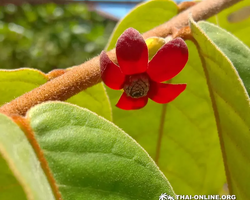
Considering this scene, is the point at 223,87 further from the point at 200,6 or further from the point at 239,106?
the point at 200,6

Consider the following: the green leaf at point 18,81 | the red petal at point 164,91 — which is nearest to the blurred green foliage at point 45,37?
the green leaf at point 18,81

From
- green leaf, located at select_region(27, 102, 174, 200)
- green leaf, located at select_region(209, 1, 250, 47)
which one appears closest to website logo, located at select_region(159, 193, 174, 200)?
green leaf, located at select_region(27, 102, 174, 200)

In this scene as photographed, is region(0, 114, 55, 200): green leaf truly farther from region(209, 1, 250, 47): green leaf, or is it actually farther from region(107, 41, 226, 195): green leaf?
region(209, 1, 250, 47): green leaf

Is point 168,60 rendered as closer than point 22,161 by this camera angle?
No

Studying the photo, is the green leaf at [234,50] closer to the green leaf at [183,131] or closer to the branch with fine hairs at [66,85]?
the branch with fine hairs at [66,85]

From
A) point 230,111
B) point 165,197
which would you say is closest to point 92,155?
point 165,197

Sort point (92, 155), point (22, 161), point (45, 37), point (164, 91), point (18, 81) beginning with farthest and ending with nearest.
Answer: point (45, 37) < point (18, 81) < point (164, 91) < point (92, 155) < point (22, 161)

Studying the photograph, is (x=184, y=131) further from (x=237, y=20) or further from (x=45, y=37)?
(x=45, y=37)
